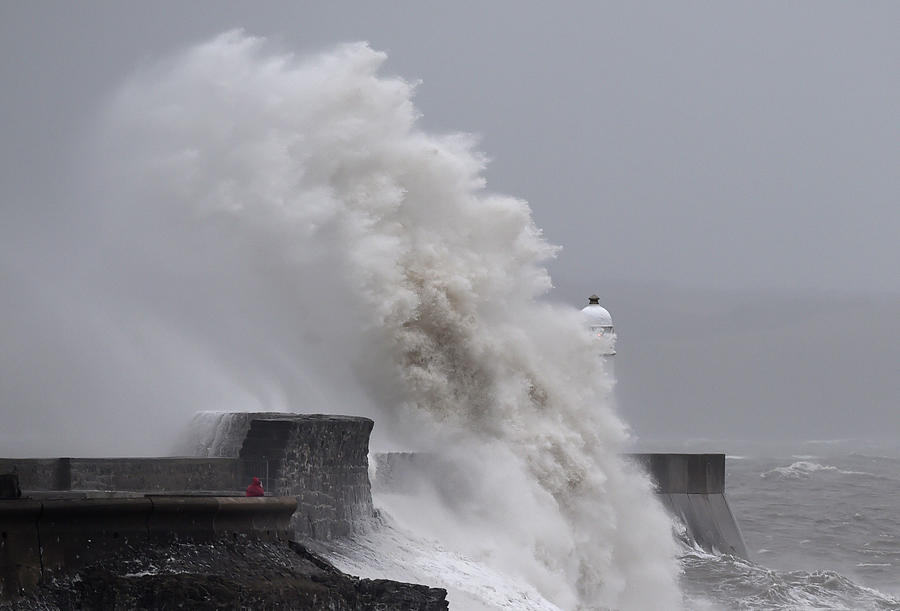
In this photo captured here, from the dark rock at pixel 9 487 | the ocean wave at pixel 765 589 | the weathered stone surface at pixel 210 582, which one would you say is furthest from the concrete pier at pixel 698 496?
the dark rock at pixel 9 487

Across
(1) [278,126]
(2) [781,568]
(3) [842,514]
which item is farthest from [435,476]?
(3) [842,514]

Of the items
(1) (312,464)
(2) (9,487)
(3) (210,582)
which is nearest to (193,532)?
(3) (210,582)

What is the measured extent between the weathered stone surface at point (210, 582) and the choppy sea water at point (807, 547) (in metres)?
8.83

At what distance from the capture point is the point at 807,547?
22656mm

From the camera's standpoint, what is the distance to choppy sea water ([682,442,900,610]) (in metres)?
16.6

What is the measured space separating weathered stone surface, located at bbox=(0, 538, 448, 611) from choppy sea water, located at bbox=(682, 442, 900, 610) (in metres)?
8.83

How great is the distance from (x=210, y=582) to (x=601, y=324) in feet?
44.0

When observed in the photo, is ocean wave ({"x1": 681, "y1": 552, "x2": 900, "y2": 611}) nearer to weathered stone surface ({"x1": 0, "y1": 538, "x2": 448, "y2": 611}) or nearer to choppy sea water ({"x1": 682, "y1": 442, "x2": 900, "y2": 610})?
choppy sea water ({"x1": 682, "y1": 442, "x2": 900, "y2": 610})

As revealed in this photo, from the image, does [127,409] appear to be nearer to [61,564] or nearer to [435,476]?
[435,476]

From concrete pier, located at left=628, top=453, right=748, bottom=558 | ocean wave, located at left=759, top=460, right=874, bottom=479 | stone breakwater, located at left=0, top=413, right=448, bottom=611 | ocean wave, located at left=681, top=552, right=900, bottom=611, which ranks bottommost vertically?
ocean wave, located at left=681, top=552, right=900, bottom=611

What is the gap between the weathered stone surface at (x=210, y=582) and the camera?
6395 millimetres

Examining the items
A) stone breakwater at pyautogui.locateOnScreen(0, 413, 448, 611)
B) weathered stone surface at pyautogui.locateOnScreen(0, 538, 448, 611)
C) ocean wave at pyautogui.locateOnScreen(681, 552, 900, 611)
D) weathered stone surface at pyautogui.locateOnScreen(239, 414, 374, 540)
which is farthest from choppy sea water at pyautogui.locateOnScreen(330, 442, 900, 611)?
weathered stone surface at pyautogui.locateOnScreen(0, 538, 448, 611)

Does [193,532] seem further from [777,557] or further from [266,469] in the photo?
[777,557]

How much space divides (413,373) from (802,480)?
23739mm
